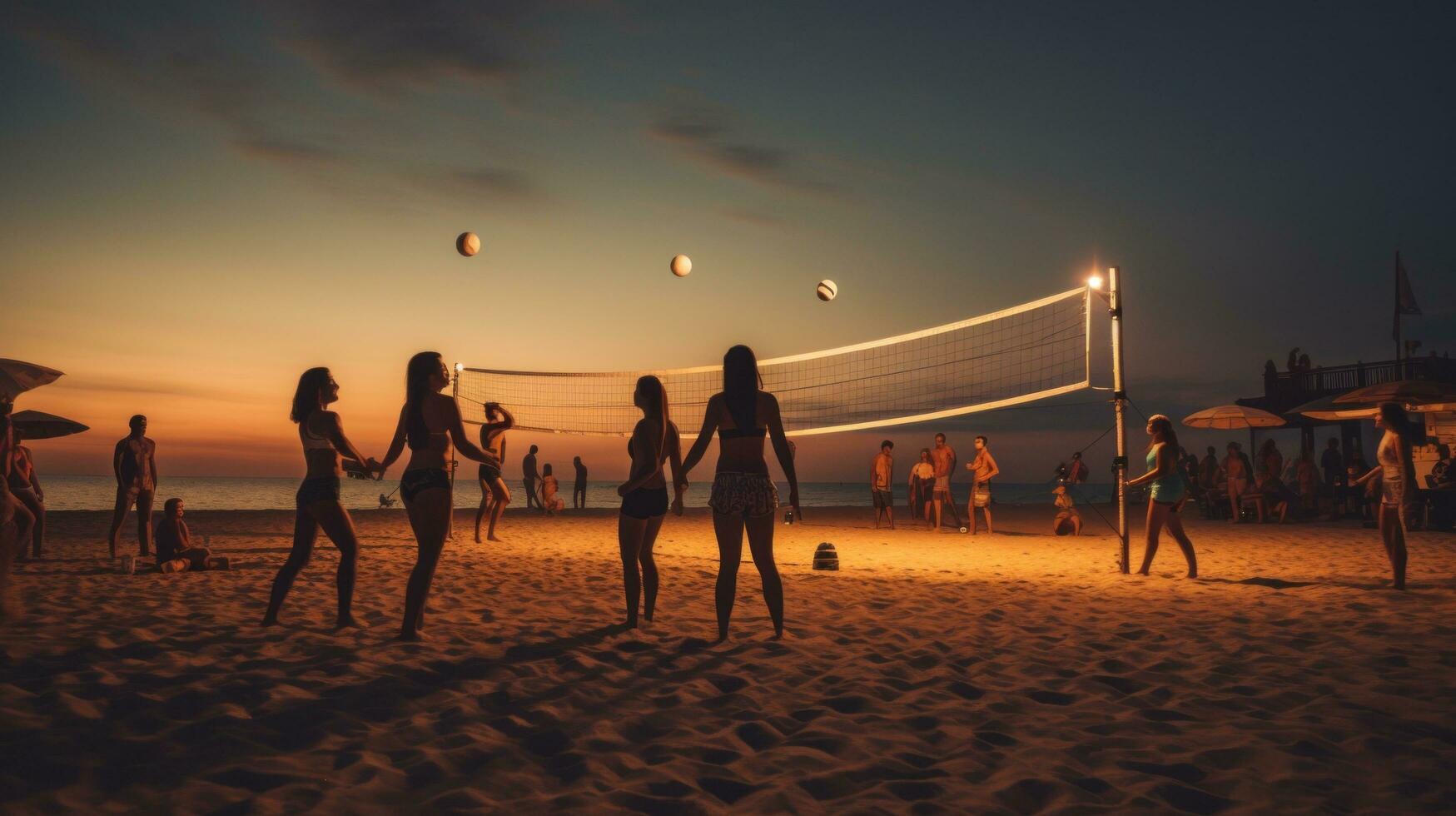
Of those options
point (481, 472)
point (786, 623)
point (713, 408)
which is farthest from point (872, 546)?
point (713, 408)

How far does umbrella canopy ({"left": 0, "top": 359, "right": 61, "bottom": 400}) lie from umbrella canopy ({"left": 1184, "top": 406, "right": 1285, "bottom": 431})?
15957 millimetres

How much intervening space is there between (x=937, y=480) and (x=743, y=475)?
8653mm

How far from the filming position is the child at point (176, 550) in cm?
654

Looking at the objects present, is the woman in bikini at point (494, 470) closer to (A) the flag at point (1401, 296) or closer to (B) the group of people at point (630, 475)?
(B) the group of people at point (630, 475)

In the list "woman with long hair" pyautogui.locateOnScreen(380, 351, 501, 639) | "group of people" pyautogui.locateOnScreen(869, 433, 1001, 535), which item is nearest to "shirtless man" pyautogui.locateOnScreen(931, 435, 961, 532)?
"group of people" pyautogui.locateOnScreen(869, 433, 1001, 535)

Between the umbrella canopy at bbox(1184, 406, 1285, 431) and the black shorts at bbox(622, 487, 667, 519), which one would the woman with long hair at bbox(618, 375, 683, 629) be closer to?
the black shorts at bbox(622, 487, 667, 519)

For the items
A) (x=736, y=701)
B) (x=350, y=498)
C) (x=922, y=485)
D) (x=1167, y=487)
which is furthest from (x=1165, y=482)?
(x=350, y=498)

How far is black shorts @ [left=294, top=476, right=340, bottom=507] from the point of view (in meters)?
4.20

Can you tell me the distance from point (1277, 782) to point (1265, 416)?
564 inches

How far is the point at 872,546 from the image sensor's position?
10266 millimetres

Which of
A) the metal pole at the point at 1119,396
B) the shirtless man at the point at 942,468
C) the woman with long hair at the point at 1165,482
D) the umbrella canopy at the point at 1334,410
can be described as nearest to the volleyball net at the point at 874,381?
the metal pole at the point at 1119,396

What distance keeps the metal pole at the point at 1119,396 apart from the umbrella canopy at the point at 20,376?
926 centimetres

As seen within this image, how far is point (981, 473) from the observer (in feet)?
37.9

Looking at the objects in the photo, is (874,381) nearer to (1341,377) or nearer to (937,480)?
(937,480)
